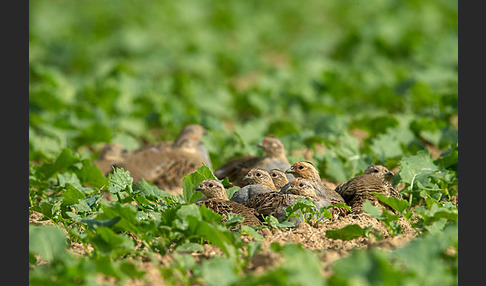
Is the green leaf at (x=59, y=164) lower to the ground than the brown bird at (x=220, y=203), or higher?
higher

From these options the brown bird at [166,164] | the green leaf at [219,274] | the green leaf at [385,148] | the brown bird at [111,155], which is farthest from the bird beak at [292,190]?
the brown bird at [111,155]

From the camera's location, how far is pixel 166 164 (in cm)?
826

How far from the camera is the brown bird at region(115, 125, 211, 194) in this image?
26.3 feet

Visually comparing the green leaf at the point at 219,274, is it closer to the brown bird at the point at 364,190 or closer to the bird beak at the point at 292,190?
the bird beak at the point at 292,190

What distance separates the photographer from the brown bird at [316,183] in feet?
19.9

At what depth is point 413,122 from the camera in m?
8.67

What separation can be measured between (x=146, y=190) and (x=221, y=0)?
15554 millimetres

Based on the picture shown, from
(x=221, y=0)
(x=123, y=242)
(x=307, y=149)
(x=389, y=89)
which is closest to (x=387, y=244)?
(x=123, y=242)

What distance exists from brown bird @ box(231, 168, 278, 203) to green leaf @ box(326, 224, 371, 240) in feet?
3.67

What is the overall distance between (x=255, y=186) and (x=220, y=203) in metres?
0.62

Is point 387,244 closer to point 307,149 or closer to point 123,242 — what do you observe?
point 123,242

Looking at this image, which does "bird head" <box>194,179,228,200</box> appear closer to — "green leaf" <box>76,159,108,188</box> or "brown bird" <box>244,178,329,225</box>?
"brown bird" <box>244,178,329,225</box>

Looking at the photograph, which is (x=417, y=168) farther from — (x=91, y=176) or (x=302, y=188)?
(x=91, y=176)

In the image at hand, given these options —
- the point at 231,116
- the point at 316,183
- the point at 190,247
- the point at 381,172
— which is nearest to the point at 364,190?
the point at 316,183
